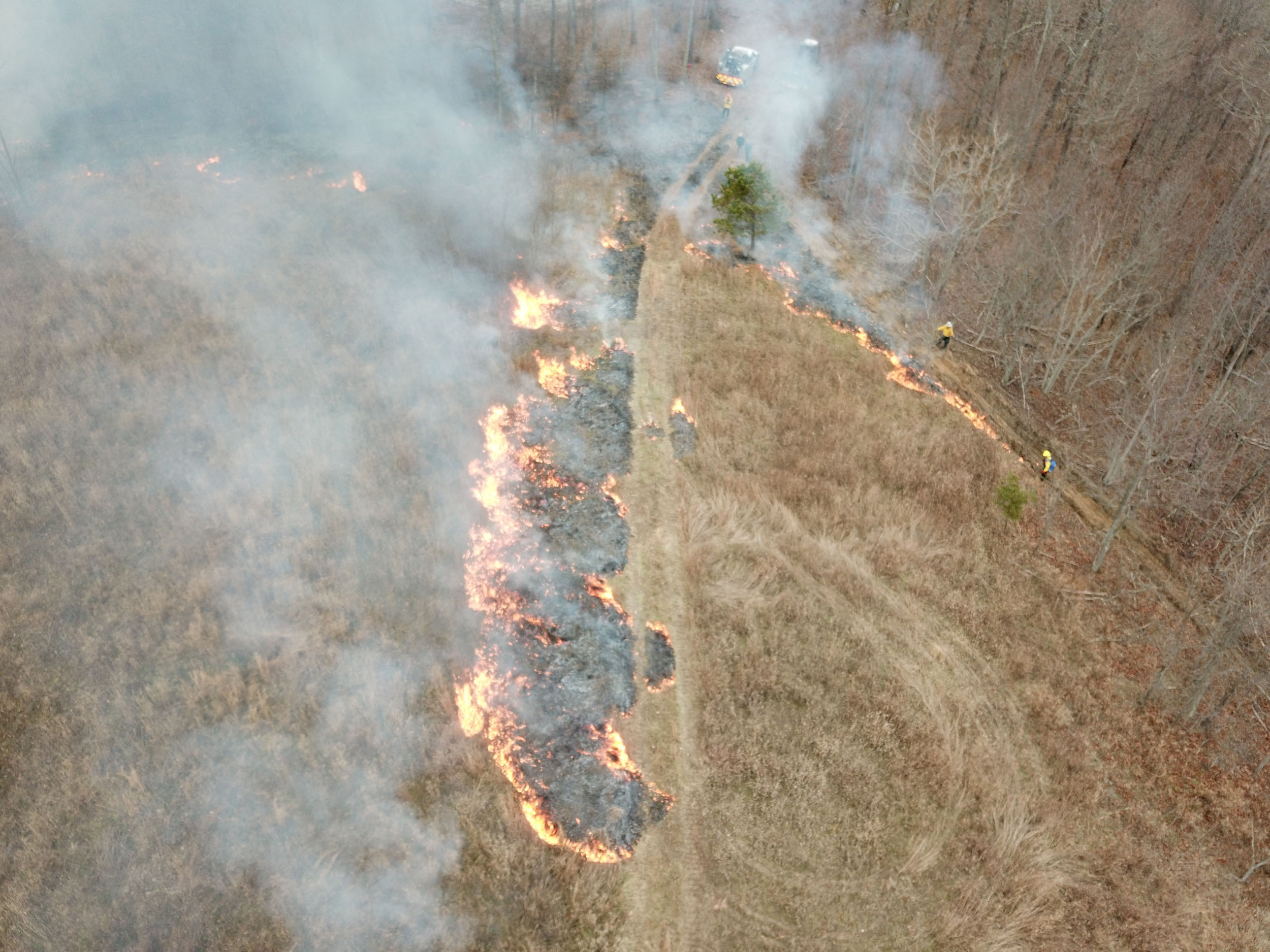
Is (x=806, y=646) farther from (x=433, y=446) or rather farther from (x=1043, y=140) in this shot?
(x=1043, y=140)

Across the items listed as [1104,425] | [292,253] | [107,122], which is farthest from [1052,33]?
[107,122]

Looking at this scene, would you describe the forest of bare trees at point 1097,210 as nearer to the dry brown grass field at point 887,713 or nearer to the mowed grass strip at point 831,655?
the dry brown grass field at point 887,713

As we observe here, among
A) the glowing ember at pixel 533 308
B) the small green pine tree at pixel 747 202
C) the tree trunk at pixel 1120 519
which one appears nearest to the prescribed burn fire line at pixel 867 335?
the small green pine tree at pixel 747 202

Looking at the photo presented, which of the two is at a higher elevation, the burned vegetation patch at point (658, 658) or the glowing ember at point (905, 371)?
the glowing ember at point (905, 371)

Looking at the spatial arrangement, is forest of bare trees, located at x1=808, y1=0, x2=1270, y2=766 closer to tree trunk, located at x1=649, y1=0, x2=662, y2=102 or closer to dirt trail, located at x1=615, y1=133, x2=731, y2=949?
tree trunk, located at x1=649, y1=0, x2=662, y2=102

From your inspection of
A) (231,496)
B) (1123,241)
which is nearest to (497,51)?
(231,496)
